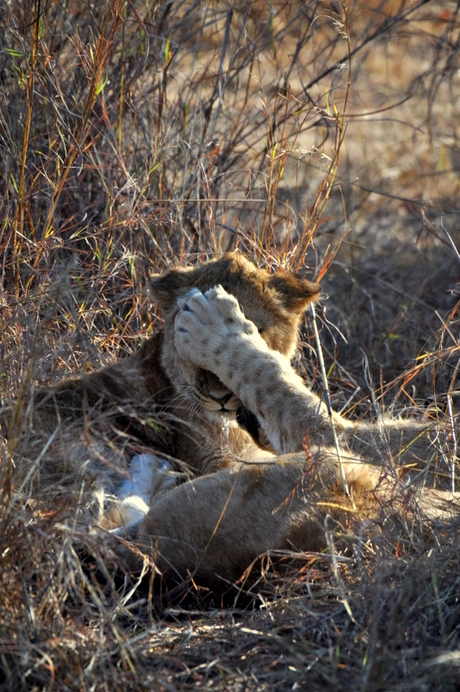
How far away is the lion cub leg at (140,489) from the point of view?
292 centimetres

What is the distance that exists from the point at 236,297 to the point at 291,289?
0.22 meters

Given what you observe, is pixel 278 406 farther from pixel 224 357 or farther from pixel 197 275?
pixel 197 275

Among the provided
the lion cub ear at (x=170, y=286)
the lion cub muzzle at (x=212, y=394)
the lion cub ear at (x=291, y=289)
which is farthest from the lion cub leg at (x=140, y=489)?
the lion cub ear at (x=291, y=289)

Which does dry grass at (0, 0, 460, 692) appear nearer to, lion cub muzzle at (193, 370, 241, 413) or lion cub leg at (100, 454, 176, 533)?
lion cub leg at (100, 454, 176, 533)

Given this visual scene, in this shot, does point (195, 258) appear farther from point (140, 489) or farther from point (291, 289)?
point (140, 489)

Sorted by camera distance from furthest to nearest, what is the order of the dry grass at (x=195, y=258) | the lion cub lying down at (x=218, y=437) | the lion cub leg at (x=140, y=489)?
the lion cub leg at (x=140, y=489) → the lion cub lying down at (x=218, y=437) → the dry grass at (x=195, y=258)

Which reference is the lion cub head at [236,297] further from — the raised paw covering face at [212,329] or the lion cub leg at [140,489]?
the lion cub leg at [140,489]

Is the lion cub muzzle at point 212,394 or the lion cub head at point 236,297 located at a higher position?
the lion cub head at point 236,297

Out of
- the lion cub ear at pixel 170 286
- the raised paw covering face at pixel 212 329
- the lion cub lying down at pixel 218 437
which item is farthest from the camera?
the lion cub ear at pixel 170 286

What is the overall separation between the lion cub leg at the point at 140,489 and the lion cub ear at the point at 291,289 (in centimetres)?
77

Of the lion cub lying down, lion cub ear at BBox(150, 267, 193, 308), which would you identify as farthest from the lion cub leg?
lion cub ear at BBox(150, 267, 193, 308)

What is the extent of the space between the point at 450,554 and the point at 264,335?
133 centimetres

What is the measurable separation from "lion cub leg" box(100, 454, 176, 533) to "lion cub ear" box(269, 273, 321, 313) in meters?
0.77

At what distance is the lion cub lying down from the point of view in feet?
8.25
